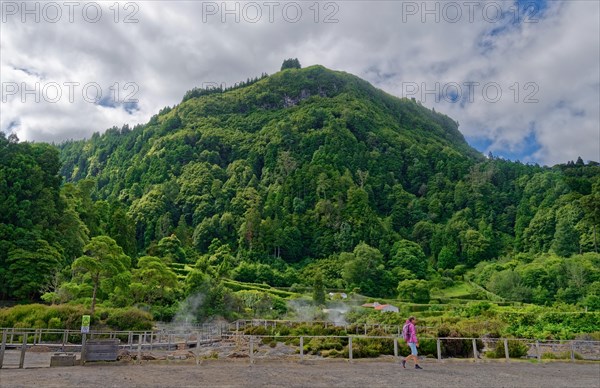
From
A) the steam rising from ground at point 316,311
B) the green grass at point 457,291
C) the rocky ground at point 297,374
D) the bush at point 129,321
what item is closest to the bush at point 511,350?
the rocky ground at point 297,374

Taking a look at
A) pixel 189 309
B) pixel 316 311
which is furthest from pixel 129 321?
pixel 316 311

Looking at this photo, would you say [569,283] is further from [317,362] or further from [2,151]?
[2,151]

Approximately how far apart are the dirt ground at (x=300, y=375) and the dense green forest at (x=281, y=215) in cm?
2062

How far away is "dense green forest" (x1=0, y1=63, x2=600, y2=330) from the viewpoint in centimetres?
4631

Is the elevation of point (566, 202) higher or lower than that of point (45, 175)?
higher

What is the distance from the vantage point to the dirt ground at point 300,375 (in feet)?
34.8

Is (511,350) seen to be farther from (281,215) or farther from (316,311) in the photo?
(281,215)

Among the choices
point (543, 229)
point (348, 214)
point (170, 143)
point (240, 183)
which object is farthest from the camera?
point (170, 143)

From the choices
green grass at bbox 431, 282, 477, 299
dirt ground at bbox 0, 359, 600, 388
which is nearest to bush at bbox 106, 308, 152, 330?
dirt ground at bbox 0, 359, 600, 388

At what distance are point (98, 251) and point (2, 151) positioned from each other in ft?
91.1

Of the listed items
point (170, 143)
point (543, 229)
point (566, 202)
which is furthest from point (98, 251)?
point (170, 143)

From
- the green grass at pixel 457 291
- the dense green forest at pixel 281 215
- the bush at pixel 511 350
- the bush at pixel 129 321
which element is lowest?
the bush at pixel 511 350

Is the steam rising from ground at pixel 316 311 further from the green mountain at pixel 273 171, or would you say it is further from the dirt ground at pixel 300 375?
the green mountain at pixel 273 171

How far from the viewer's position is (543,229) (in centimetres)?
10194
